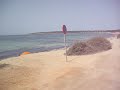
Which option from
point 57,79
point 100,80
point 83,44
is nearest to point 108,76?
point 100,80

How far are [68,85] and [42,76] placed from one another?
1.63m

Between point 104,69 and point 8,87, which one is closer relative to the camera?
point 8,87

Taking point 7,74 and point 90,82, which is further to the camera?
point 7,74

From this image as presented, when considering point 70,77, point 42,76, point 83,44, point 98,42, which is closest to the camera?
point 70,77

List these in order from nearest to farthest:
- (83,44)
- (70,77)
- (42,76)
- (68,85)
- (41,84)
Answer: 1. (68,85)
2. (41,84)
3. (70,77)
4. (42,76)
5. (83,44)

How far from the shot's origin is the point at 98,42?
13.3 m

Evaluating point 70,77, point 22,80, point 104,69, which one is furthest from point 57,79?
point 104,69

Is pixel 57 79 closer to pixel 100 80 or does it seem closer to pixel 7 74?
pixel 100 80

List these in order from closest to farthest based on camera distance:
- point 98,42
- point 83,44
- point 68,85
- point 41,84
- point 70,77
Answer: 1. point 68,85
2. point 41,84
3. point 70,77
4. point 83,44
5. point 98,42

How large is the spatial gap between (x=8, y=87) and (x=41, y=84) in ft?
3.53

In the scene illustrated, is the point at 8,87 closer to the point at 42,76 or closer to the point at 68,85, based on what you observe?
the point at 42,76

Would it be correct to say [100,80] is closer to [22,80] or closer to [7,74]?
[22,80]

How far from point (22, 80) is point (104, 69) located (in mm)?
3298

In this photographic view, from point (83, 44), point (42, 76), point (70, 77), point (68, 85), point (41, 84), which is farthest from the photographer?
point (83, 44)
